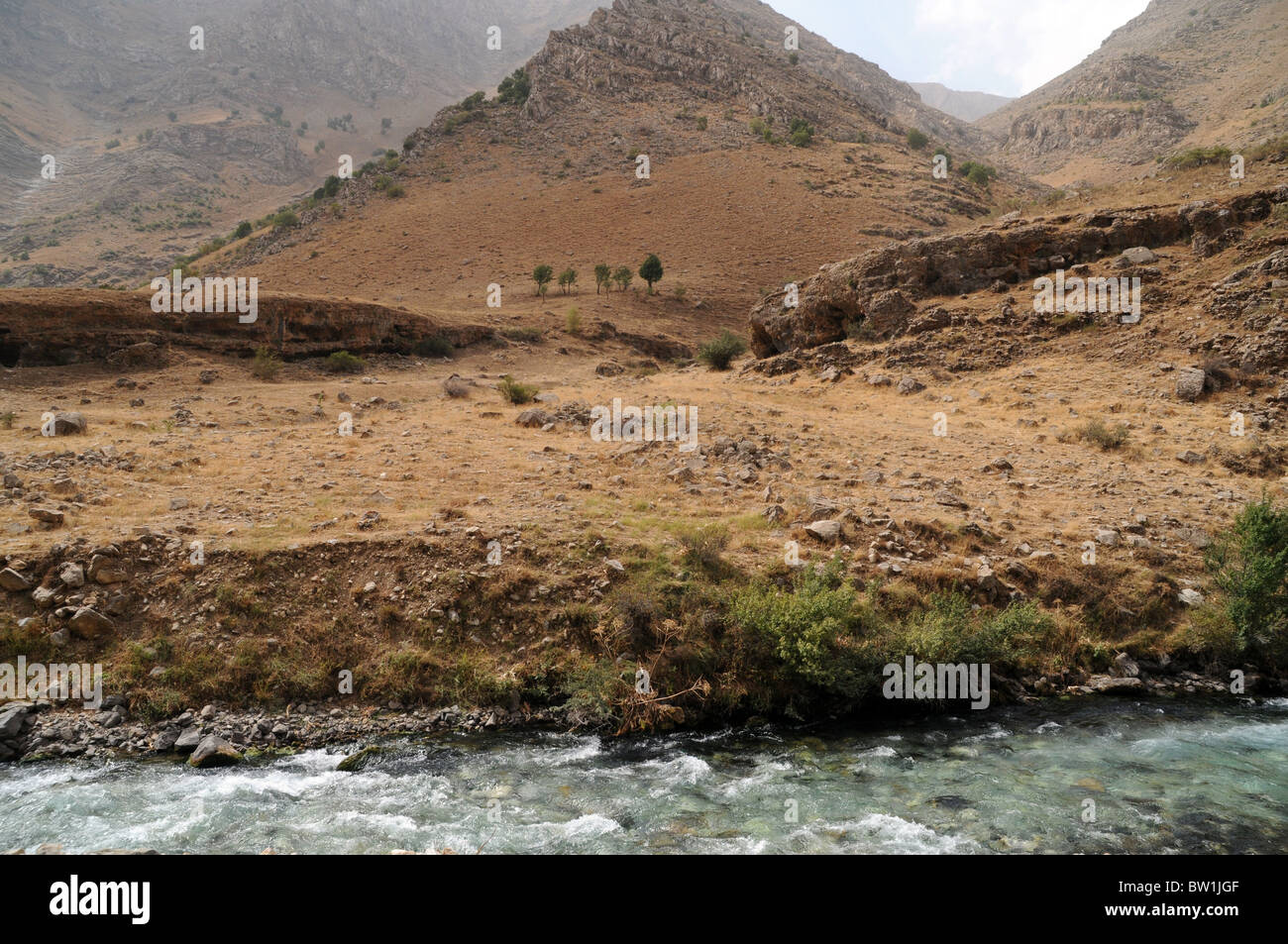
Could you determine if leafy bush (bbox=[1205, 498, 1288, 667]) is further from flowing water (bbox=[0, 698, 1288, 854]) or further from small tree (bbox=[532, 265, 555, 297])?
small tree (bbox=[532, 265, 555, 297])

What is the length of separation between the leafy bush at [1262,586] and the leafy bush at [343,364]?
70.4 feet

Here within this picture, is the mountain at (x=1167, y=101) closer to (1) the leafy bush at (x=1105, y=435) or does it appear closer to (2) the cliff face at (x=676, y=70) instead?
(2) the cliff face at (x=676, y=70)

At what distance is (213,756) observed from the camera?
Answer: 6.57 m

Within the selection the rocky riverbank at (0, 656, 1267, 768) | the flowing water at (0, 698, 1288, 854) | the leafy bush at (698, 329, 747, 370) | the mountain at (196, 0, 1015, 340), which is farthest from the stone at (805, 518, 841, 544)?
the mountain at (196, 0, 1015, 340)

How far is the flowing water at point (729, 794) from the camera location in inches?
218

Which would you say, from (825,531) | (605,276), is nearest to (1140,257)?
(825,531)

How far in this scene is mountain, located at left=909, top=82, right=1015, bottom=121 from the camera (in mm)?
164000

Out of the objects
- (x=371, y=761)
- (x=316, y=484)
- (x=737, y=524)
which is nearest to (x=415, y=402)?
(x=316, y=484)

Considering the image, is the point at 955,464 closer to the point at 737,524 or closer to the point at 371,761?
the point at 737,524

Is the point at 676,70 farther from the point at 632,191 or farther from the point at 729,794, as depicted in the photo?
the point at 729,794

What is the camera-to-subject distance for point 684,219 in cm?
4494

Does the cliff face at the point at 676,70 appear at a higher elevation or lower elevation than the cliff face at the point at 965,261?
higher

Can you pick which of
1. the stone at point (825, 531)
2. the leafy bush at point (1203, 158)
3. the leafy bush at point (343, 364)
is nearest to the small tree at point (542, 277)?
the leafy bush at point (343, 364)

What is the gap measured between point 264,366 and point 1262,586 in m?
22.2
